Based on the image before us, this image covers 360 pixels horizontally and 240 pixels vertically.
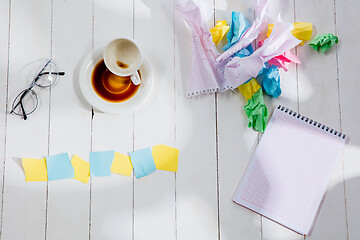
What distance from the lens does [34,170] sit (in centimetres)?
92

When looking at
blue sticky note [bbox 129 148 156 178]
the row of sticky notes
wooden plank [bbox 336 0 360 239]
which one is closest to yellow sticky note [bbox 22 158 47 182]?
the row of sticky notes

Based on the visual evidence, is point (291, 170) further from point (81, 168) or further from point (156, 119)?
point (81, 168)

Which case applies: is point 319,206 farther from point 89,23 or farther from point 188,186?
point 89,23

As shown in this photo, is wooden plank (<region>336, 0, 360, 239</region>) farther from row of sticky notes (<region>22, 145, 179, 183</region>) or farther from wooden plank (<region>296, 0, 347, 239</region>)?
row of sticky notes (<region>22, 145, 179, 183</region>)

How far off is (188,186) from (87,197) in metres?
0.24

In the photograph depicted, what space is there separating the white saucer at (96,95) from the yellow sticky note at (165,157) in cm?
12

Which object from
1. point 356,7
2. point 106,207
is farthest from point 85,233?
point 356,7

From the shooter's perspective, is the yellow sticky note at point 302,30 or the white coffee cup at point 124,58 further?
the yellow sticky note at point 302,30

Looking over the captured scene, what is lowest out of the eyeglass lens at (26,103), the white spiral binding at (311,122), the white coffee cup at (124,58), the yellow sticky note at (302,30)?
the white spiral binding at (311,122)

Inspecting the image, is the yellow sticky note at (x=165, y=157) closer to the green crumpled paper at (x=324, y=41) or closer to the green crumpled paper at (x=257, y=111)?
the green crumpled paper at (x=257, y=111)

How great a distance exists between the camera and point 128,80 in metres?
0.93

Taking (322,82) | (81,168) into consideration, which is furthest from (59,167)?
(322,82)

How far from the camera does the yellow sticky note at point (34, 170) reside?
→ 920 millimetres

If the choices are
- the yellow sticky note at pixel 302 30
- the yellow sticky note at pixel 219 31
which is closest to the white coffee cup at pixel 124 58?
the yellow sticky note at pixel 219 31
